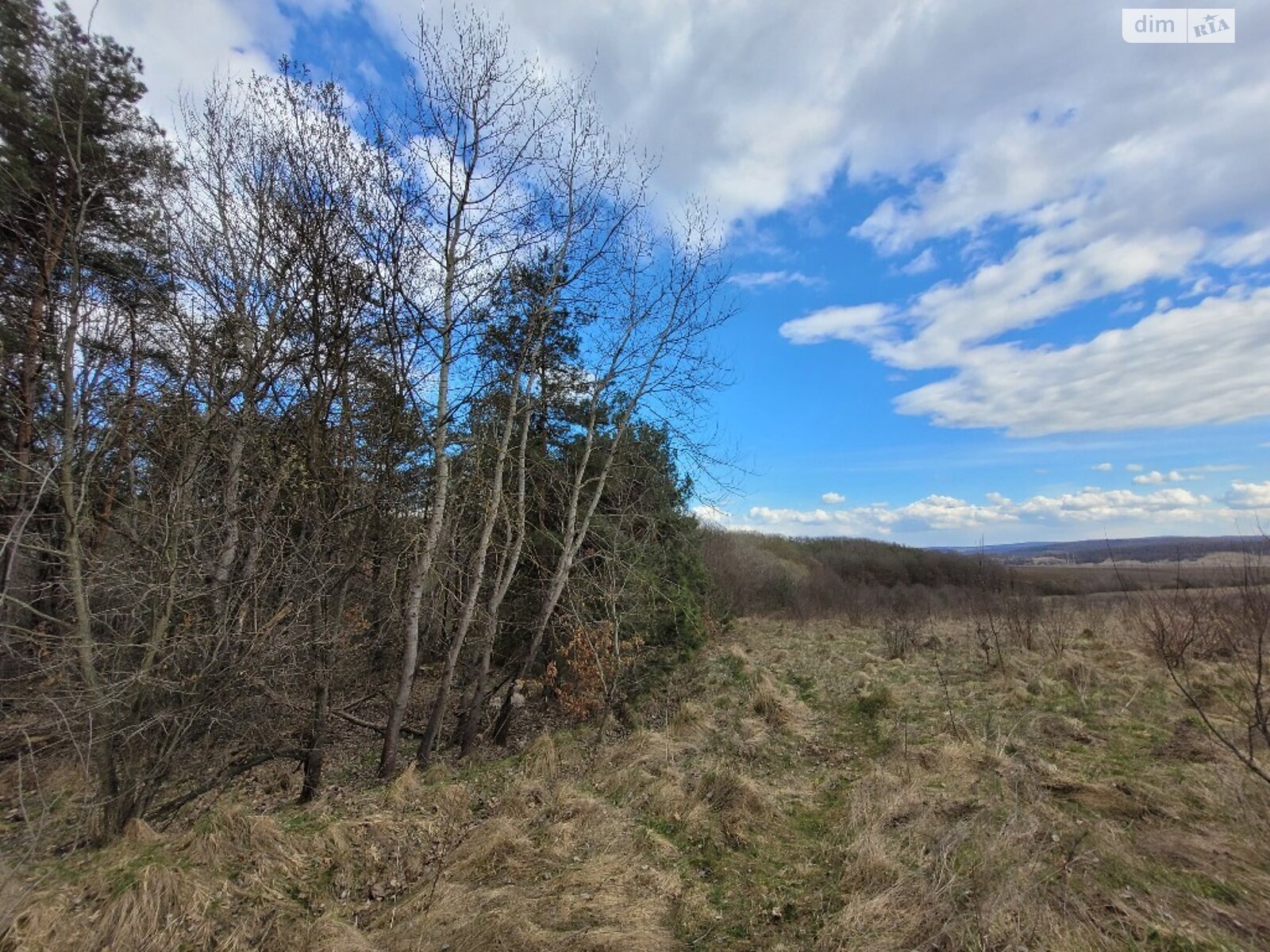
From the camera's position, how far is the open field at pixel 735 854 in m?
3.18

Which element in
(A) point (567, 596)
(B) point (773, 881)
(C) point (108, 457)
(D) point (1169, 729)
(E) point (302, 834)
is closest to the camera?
(B) point (773, 881)

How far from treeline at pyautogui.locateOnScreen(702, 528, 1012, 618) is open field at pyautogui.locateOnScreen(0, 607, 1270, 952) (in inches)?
251

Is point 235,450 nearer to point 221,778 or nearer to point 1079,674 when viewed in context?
point 221,778

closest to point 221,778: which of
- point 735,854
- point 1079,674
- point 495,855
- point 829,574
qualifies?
point 495,855

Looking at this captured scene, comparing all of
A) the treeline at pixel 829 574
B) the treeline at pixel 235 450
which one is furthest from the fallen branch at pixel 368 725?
the treeline at pixel 829 574

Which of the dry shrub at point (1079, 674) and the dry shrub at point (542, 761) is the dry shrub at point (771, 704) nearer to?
the dry shrub at point (542, 761)

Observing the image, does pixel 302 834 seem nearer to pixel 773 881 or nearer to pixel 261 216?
pixel 773 881

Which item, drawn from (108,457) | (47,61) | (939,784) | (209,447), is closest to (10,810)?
(108,457)

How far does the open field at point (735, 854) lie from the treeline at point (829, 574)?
251 inches

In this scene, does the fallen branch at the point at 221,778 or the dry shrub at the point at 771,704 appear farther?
the dry shrub at the point at 771,704

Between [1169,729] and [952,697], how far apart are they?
2276 millimetres

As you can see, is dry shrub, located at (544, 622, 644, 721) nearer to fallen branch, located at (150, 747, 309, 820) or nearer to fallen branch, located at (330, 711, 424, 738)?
fallen branch, located at (330, 711, 424, 738)

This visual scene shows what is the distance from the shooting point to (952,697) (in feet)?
25.9

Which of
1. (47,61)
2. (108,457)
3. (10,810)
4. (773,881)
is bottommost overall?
(10,810)
